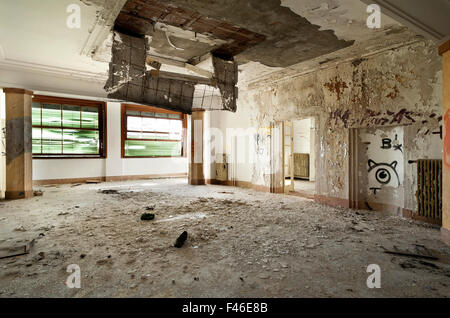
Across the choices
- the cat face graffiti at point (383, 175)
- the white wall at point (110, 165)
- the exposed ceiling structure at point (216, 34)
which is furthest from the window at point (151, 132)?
the cat face graffiti at point (383, 175)

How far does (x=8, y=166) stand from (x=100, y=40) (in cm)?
370

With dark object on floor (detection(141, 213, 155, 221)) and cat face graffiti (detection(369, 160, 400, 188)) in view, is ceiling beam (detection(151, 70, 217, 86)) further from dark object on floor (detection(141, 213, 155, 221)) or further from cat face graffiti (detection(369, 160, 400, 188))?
cat face graffiti (detection(369, 160, 400, 188))

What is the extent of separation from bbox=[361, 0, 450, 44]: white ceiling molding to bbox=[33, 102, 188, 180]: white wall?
821 cm

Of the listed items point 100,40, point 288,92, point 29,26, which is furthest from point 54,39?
point 288,92

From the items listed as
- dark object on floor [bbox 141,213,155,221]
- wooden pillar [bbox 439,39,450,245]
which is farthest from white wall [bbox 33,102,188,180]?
wooden pillar [bbox 439,39,450,245]

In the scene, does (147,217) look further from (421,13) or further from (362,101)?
(362,101)

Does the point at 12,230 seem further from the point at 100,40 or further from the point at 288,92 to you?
the point at 288,92

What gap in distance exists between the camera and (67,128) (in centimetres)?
773

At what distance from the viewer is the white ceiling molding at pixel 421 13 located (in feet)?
7.30

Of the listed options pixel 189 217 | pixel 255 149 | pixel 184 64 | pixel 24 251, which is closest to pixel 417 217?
pixel 189 217

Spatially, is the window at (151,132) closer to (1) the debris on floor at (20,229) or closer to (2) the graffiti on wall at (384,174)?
(1) the debris on floor at (20,229)

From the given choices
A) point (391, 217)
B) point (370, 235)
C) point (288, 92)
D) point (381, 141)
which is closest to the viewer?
point (370, 235)

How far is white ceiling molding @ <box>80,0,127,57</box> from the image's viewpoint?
2933 millimetres

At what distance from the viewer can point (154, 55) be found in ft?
15.0
